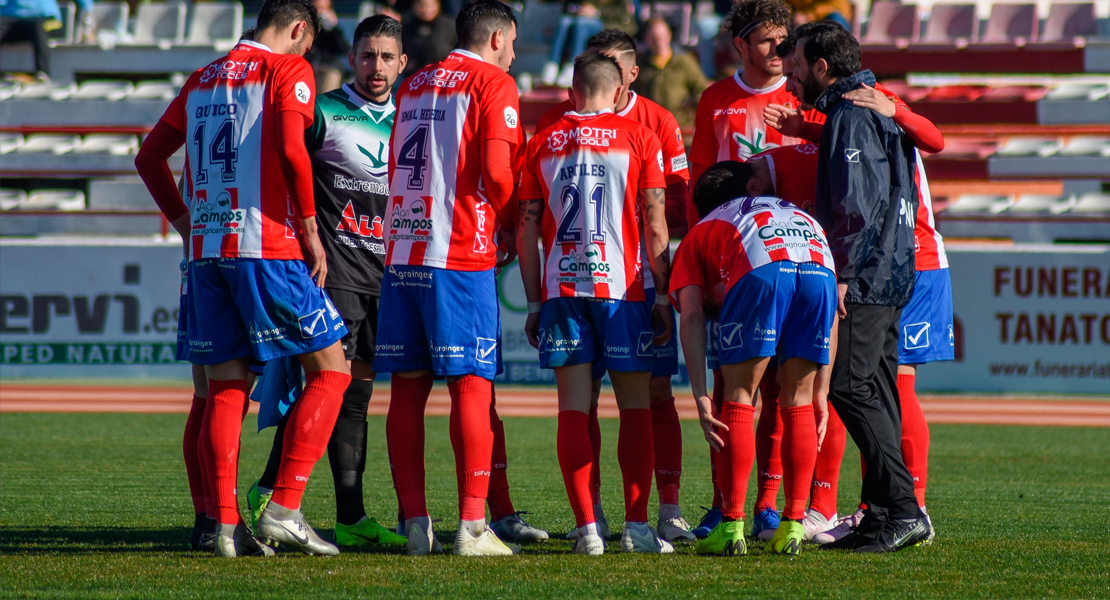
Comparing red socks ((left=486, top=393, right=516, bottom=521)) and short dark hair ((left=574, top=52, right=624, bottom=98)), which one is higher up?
short dark hair ((left=574, top=52, right=624, bottom=98))

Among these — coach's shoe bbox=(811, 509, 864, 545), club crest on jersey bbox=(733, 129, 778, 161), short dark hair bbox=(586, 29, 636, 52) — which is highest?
short dark hair bbox=(586, 29, 636, 52)

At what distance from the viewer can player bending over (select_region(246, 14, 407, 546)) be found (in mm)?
5203

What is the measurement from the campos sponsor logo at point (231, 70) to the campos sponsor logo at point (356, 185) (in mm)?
721

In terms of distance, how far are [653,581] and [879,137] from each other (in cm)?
214

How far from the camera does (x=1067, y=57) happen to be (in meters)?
18.0

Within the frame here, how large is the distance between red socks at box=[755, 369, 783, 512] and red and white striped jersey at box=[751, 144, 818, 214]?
858 millimetres

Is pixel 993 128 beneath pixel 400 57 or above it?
above

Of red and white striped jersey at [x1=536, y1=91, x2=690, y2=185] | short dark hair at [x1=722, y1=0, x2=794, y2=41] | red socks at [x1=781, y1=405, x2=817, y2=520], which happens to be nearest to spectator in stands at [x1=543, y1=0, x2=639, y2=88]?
short dark hair at [x1=722, y1=0, x2=794, y2=41]

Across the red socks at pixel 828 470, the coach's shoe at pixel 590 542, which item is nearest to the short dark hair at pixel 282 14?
the coach's shoe at pixel 590 542

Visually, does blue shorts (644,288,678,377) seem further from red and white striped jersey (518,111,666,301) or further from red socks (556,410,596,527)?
red socks (556,410,596,527)

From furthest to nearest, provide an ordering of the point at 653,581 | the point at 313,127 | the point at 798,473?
the point at 313,127
the point at 798,473
the point at 653,581

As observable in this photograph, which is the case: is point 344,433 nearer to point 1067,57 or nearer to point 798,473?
point 798,473

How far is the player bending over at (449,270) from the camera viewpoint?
465 cm

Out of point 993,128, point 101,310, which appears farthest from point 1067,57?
point 101,310
